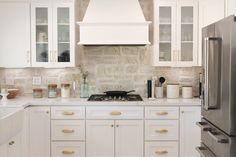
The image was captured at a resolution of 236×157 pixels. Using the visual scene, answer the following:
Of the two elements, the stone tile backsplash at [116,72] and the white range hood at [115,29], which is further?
the stone tile backsplash at [116,72]

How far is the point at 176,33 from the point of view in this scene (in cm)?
394

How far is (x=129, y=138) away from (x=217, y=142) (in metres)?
1.56

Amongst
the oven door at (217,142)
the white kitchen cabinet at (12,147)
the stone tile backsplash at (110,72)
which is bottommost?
the white kitchen cabinet at (12,147)

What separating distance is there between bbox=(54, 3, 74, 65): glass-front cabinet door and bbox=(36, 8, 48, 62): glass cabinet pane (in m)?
0.14

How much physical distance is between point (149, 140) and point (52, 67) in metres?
1.64

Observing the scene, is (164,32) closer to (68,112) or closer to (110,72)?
(110,72)

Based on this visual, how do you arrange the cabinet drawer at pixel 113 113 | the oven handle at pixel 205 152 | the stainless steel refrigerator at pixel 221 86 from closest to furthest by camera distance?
the stainless steel refrigerator at pixel 221 86 → the oven handle at pixel 205 152 → the cabinet drawer at pixel 113 113

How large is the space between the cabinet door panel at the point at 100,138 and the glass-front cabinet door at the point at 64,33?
3.08 ft

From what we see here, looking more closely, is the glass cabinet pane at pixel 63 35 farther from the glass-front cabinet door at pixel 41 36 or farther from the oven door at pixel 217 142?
the oven door at pixel 217 142

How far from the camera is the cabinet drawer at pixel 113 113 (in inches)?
143

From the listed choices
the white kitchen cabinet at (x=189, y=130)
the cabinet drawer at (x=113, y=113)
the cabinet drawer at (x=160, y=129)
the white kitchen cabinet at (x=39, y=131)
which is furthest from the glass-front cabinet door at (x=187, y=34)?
A: the white kitchen cabinet at (x=39, y=131)

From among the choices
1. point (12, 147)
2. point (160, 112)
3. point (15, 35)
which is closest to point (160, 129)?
point (160, 112)

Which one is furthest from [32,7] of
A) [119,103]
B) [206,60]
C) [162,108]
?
[206,60]

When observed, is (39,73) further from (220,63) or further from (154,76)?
(220,63)
